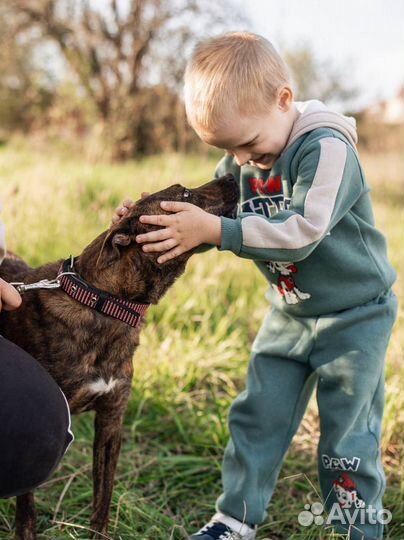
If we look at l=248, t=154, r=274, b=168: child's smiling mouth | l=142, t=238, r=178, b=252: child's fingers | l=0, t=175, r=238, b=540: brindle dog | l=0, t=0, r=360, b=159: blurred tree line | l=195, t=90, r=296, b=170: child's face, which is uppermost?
l=195, t=90, r=296, b=170: child's face

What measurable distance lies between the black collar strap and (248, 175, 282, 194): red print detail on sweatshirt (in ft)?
2.33

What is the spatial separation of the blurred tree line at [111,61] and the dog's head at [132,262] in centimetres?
878

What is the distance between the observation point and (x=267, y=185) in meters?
2.69

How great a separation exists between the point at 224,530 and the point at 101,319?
1.07 m

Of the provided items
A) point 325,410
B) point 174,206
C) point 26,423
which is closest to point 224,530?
point 325,410

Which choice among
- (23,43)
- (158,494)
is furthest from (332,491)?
(23,43)

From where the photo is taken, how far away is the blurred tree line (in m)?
13.4

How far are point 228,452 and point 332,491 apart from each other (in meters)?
0.46

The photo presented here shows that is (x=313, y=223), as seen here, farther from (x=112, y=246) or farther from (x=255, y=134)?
(x=112, y=246)

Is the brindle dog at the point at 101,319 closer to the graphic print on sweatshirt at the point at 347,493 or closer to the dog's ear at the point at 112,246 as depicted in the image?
the dog's ear at the point at 112,246

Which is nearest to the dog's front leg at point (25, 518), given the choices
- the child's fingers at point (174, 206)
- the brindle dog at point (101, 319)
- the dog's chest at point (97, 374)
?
the brindle dog at point (101, 319)

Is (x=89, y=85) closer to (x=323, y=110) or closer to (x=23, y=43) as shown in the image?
(x=23, y=43)

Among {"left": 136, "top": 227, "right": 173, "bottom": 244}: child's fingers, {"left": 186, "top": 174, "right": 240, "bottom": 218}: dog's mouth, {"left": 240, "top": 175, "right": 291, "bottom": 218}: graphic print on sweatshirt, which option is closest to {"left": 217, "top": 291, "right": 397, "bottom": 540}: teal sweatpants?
{"left": 240, "top": 175, "right": 291, "bottom": 218}: graphic print on sweatshirt

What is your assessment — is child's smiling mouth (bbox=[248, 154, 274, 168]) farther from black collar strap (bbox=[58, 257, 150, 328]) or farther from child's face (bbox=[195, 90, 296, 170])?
black collar strap (bbox=[58, 257, 150, 328])
